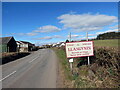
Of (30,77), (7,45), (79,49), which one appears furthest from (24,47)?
(79,49)

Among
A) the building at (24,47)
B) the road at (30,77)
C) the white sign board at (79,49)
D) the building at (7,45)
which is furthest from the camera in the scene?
the building at (24,47)

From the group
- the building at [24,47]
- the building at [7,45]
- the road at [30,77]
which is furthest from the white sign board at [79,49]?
the building at [24,47]

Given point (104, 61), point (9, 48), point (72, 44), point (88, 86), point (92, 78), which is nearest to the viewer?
point (88, 86)

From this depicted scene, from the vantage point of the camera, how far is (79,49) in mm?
9023

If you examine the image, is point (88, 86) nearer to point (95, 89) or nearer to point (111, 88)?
point (95, 89)

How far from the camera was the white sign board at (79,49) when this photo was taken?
8.95m

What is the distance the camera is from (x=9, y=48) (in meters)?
38.7

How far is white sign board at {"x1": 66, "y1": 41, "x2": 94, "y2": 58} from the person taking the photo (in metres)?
8.95

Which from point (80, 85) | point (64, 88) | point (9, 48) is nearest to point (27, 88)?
point (64, 88)

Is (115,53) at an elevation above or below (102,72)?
above

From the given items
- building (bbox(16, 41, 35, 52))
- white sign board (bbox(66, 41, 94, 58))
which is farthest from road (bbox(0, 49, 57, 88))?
building (bbox(16, 41, 35, 52))

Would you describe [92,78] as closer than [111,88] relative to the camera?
No

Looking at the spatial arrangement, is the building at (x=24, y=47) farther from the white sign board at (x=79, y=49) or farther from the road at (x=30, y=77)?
the white sign board at (x=79, y=49)

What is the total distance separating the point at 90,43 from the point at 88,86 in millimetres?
4225
